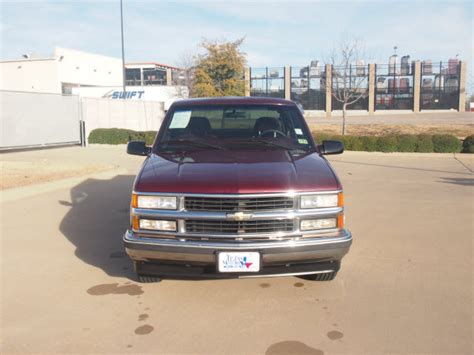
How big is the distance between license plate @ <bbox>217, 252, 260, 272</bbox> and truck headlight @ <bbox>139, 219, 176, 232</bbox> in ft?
1.57

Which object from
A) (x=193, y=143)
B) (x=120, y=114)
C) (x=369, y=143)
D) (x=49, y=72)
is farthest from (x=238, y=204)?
(x=49, y=72)

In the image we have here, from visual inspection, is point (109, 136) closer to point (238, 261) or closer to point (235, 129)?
point (235, 129)

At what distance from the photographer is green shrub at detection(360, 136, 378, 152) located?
17.5 metres

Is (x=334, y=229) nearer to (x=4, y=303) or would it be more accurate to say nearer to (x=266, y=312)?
(x=266, y=312)

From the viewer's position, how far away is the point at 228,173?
396cm

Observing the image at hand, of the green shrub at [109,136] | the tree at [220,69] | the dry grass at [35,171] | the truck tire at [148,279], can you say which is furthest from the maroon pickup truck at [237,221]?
the tree at [220,69]

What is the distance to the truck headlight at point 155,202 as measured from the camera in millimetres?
3846

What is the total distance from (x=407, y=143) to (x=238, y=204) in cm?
1459

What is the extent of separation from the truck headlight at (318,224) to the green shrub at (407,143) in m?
14.1

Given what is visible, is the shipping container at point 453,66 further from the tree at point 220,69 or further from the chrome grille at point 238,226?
the chrome grille at point 238,226

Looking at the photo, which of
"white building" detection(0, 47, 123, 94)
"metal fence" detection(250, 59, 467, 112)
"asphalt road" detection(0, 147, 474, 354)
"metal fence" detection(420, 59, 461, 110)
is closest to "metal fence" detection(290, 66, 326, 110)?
"metal fence" detection(250, 59, 467, 112)

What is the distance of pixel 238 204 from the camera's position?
3746 mm

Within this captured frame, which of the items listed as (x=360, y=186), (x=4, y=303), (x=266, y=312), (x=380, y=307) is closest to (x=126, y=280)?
(x=4, y=303)

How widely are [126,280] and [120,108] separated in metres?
21.8
